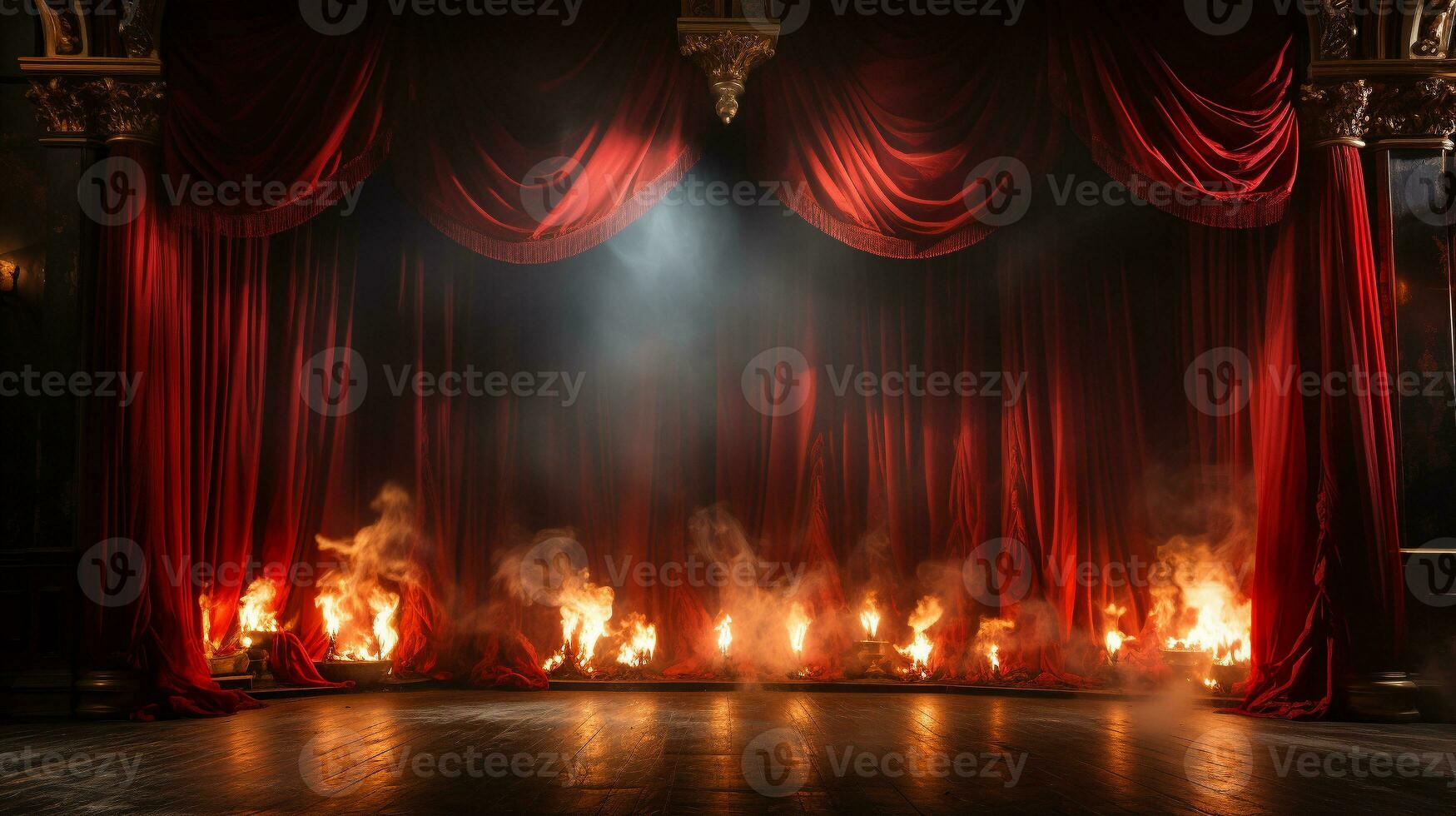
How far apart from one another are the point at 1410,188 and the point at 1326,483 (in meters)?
1.62

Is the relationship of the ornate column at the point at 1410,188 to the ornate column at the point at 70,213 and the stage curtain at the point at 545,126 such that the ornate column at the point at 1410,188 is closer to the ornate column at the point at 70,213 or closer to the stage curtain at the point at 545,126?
the stage curtain at the point at 545,126

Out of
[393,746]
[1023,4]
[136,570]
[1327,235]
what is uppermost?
[1023,4]

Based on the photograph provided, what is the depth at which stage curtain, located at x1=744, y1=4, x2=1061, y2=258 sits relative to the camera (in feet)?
19.4

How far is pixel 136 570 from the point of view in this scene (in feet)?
17.5

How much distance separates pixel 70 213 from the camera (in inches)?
222

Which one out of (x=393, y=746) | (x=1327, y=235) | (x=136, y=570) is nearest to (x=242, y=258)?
(x=136, y=570)

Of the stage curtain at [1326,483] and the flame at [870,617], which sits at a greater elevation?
the stage curtain at [1326,483]

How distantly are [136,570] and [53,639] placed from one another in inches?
21.2

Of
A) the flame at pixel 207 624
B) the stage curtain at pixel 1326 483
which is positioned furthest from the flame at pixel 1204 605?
the flame at pixel 207 624

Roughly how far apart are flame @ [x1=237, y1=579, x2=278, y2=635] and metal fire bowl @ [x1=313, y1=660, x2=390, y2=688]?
38cm

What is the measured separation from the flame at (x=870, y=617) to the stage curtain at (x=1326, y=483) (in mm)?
2365

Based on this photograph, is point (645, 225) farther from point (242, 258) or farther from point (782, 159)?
point (242, 258)

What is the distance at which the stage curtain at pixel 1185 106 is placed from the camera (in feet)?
18.5

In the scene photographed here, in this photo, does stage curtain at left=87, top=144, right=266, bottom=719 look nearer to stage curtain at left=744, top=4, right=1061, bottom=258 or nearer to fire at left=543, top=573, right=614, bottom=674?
fire at left=543, top=573, right=614, bottom=674
